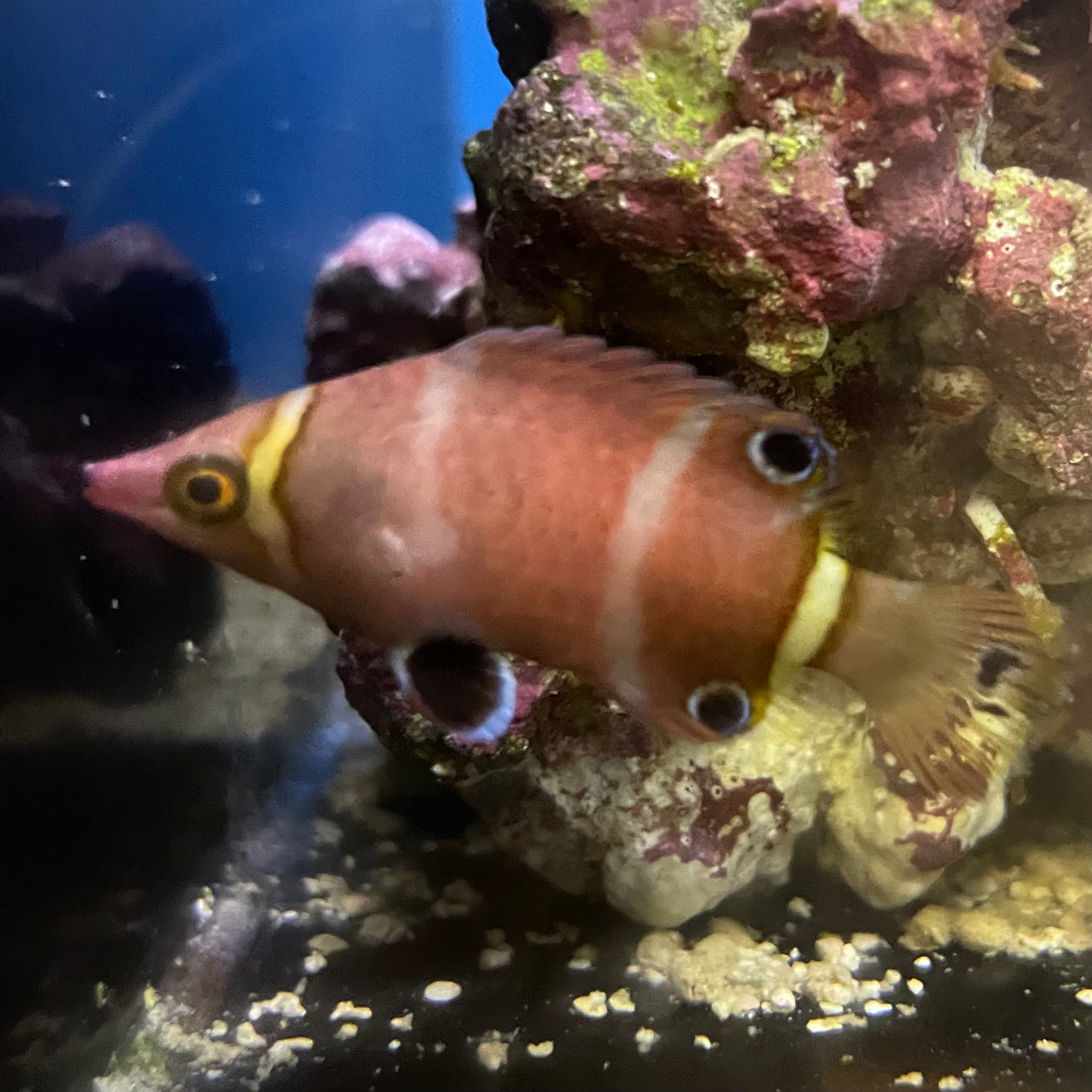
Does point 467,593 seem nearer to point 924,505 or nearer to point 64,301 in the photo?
point 64,301

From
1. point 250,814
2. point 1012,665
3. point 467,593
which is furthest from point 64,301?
point 1012,665

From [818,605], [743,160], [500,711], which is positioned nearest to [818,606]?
[818,605]

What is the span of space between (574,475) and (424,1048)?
4.33 ft

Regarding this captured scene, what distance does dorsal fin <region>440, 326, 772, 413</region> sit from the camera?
1.27 m

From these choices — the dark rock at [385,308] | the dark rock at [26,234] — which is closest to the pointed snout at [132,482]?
the dark rock at [26,234]

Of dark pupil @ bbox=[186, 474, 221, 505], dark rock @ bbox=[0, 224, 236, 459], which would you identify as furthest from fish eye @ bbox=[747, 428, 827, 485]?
dark rock @ bbox=[0, 224, 236, 459]

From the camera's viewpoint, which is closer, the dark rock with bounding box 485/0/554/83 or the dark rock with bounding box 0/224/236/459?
the dark rock with bounding box 0/224/236/459

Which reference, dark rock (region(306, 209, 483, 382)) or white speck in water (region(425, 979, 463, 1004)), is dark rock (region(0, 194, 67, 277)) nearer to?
dark rock (region(306, 209, 483, 382))

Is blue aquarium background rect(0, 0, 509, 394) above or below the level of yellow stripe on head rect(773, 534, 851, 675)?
above

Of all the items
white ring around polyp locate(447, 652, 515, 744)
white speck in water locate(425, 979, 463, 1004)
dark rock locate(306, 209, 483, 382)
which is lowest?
white speck in water locate(425, 979, 463, 1004)

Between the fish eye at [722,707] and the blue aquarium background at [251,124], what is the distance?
1291 mm

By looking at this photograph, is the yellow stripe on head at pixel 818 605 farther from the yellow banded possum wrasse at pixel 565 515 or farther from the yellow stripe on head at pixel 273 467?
the yellow stripe on head at pixel 273 467

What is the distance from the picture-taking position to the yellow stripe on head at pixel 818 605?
1.32 meters

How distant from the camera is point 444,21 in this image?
2.52 meters
